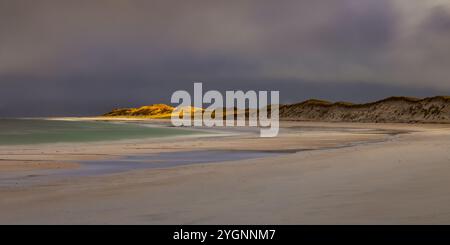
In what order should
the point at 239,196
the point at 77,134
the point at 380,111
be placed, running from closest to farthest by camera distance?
1. the point at 239,196
2. the point at 77,134
3. the point at 380,111

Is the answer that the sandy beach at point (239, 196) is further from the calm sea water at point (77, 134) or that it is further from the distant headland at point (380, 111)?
the distant headland at point (380, 111)

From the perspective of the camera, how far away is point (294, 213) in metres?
6.87

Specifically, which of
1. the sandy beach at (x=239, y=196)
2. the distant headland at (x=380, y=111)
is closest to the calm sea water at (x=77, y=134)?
the sandy beach at (x=239, y=196)

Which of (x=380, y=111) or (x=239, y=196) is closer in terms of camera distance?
(x=239, y=196)

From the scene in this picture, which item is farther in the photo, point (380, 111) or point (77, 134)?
point (380, 111)

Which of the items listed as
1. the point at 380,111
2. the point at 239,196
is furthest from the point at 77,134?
the point at 380,111

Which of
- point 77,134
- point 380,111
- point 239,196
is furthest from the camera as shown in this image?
point 380,111

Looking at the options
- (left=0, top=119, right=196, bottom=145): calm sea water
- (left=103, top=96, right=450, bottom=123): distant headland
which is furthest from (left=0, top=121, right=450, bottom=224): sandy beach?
(left=103, top=96, right=450, bottom=123): distant headland

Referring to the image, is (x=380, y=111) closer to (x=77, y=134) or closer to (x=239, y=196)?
(x=77, y=134)

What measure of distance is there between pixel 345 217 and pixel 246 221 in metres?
1.32

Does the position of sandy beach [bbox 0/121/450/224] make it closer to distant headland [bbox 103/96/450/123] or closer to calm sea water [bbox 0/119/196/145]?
calm sea water [bbox 0/119/196/145]

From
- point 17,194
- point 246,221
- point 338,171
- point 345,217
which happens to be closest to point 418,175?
point 338,171
